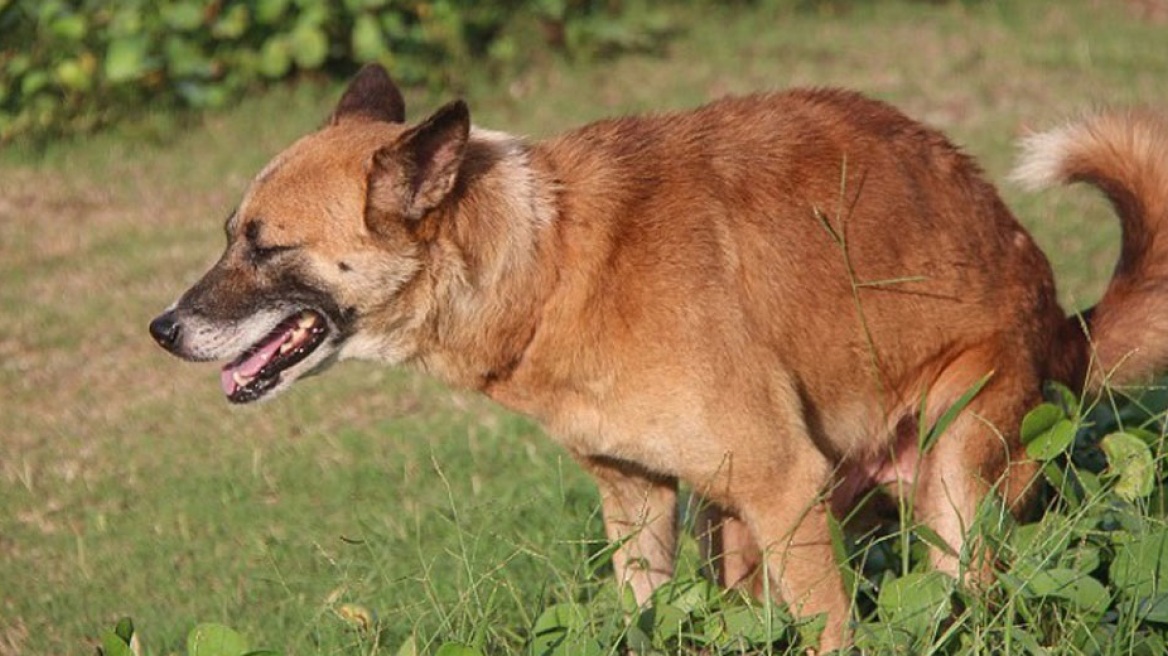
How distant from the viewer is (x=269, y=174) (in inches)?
191

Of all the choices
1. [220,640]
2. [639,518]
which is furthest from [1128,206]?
[220,640]

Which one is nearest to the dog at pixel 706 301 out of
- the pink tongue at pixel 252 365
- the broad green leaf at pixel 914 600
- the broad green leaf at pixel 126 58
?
the pink tongue at pixel 252 365

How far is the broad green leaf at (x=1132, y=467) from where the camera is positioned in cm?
484

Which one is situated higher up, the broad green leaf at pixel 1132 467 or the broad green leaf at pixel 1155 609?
the broad green leaf at pixel 1132 467

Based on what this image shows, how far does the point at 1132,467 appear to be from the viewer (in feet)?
16.2

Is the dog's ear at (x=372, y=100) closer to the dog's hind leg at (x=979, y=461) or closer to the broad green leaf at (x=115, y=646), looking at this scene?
the broad green leaf at (x=115, y=646)

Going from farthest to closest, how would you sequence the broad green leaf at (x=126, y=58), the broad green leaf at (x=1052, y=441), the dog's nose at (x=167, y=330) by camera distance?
the broad green leaf at (x=126, y=58), the dog's nose at (x=167, y=330), the broad green leaf at (x=1052, y=441)

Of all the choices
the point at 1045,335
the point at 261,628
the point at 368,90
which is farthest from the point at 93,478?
the point at 1045,335

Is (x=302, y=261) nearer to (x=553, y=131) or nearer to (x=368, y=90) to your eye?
(x=368, y=90)

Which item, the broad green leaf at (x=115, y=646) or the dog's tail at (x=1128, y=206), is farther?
the dog's tail at (x=1128, y=206)

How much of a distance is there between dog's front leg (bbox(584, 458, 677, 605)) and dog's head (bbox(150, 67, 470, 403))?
607 millimetres

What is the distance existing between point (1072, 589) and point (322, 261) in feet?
6.27

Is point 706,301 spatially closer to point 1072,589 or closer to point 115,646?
point 1072,589

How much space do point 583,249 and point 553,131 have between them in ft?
15.6
